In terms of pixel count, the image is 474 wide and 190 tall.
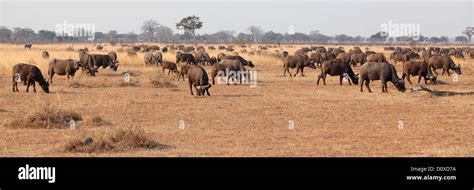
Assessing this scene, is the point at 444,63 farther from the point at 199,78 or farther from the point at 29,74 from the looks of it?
the point at 29,74

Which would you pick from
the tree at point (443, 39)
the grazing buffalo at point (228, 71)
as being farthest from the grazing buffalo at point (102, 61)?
the tree at point (443, 39)

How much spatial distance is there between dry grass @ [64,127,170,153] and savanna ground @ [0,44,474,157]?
0.17 metres

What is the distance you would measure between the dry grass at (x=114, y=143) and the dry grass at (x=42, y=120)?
2.60 meters

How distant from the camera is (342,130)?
14031mm

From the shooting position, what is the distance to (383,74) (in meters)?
23.6

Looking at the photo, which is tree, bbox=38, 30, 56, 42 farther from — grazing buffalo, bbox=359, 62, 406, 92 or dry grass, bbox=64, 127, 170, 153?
dry grass, bbox=64, 127, 170, 153

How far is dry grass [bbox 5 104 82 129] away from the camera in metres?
14.0

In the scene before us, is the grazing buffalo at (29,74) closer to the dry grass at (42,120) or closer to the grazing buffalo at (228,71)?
the grazing buffalo at (228,71)

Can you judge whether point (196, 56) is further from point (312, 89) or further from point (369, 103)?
point (369, 103)

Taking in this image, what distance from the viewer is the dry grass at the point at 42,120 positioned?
45.9 ft

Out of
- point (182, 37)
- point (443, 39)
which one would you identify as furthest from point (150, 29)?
point (443, 39)

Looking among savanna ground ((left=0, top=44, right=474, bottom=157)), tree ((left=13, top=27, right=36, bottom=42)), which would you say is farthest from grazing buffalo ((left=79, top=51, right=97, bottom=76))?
tree ((left=13, top=27, right=36, bottom=42))
